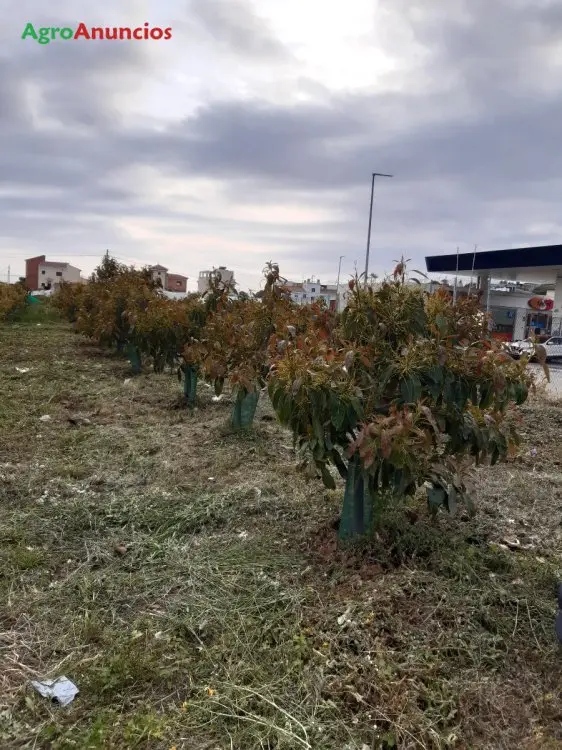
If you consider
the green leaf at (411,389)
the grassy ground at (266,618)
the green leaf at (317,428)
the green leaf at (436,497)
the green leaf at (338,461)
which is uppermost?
the green leaf at (411,389)

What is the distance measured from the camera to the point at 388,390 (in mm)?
2699

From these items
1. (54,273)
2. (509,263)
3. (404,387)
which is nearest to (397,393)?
(404,387)

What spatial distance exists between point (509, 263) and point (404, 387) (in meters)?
25.7

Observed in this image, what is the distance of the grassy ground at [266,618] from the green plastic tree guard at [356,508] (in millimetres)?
124

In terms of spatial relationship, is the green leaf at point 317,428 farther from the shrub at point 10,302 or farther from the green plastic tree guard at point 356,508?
the shrub at point 10,302

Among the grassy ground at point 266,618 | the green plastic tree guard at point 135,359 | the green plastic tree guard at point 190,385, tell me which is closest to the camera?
the grassy ground at point 266,618

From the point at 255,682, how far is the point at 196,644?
33 centimetres

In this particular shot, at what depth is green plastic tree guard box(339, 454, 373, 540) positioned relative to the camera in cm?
281

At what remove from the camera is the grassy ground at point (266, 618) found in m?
1.93

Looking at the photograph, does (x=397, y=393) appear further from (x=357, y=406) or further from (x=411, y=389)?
(x=357, y=406)

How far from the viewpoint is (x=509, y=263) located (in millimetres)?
25828

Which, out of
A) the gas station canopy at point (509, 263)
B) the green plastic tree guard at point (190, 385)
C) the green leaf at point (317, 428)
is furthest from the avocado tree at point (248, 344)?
the gas station canopy at point (509, 263)

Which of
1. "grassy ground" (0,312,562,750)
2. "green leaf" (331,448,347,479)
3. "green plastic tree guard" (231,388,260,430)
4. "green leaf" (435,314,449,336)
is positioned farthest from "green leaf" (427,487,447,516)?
"green plastic tree guard" (231,388,260,430)

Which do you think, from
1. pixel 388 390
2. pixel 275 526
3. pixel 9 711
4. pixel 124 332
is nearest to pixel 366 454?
pixel 388 390
